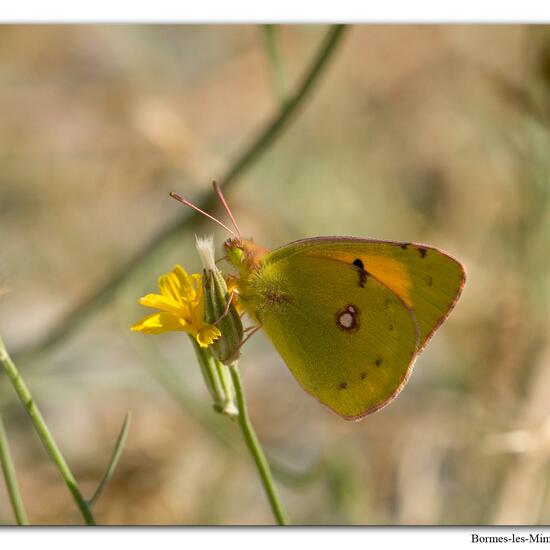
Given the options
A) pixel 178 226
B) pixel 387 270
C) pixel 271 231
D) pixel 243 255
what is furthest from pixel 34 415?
pixel 271 231

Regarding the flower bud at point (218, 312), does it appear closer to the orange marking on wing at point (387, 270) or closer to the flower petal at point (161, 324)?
the flower petal at point (161, 324)

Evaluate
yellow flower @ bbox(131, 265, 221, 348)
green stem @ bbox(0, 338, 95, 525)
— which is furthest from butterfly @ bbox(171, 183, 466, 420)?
green stem @ bbox(0, 338, 95, 525)

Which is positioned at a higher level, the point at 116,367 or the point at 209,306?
the point at 209,306

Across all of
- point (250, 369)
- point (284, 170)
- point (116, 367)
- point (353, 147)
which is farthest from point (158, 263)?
point (353, 147)

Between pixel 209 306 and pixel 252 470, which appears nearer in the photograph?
pixel 209 306

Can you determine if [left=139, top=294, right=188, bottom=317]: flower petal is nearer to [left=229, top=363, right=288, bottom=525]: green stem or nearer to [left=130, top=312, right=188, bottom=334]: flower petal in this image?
[left=130, top=312, right=188, bottom=334]: flower petal

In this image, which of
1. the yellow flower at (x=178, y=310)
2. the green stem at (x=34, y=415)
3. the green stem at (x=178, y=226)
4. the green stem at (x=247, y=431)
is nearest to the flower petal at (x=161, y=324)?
the yellow flower at (x=178, y=310)

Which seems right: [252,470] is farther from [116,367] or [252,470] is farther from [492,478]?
[492,478]
